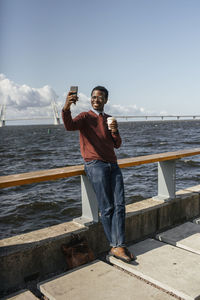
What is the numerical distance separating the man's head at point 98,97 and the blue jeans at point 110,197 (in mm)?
599

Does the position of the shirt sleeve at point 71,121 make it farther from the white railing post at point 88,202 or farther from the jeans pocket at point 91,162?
the white railing post at point 88,202

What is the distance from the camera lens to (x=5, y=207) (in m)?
9.21

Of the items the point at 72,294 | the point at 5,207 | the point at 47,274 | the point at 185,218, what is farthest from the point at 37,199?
the point at 72,294

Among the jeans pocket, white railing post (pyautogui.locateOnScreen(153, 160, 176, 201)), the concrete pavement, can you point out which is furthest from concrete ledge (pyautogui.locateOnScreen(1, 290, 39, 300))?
white railing post (pyautogui.locateOnScreen(153, 160, 176, 201))

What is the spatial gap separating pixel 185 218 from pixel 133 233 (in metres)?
1.09

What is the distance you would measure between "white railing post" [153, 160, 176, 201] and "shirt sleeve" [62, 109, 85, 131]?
161 cm

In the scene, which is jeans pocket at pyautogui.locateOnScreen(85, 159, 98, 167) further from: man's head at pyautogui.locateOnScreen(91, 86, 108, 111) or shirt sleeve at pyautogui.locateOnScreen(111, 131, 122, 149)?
man's head at pyautogui.locateOnScreen(91, 86, 108, 111)

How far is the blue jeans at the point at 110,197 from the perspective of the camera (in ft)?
9.79

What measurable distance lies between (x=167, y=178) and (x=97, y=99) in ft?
5.44

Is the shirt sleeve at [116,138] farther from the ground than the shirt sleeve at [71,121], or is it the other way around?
the shirt sleeve at [71,121]

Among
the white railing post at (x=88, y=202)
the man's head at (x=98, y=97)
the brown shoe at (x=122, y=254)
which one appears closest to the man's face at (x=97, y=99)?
the man's head at (x=98, y=97)

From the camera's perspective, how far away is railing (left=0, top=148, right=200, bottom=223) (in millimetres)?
2764

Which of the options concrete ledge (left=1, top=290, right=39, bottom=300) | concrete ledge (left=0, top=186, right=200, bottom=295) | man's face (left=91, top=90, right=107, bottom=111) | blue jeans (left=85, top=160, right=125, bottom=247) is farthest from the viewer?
man's face (left=91, top=90, right=107, bottom=111)

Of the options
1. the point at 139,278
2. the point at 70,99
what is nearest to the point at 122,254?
the point at 139,278
